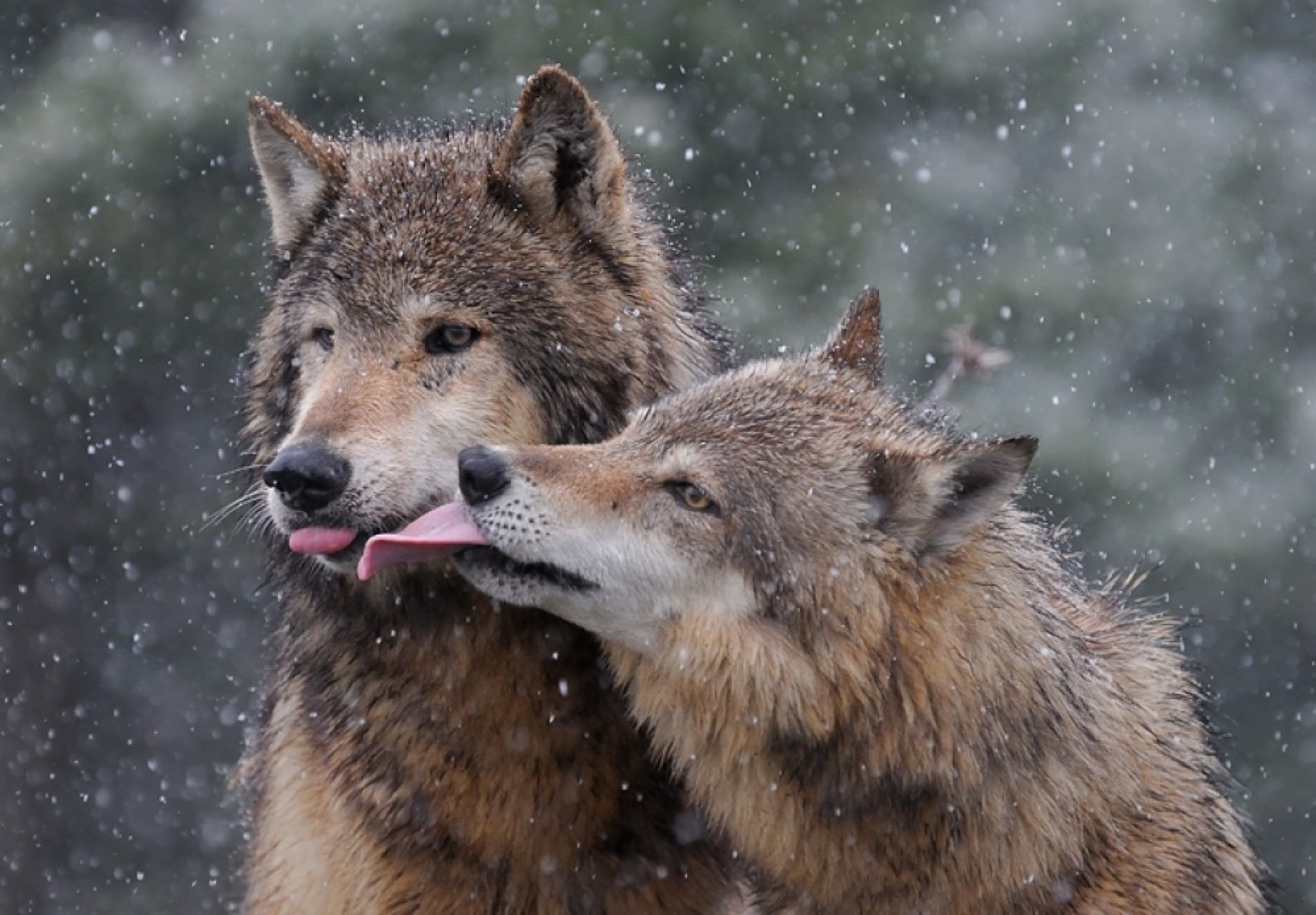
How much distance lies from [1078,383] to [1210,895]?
596 centimetres

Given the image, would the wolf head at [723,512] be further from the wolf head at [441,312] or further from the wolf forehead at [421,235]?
the wolf forehead at [421,235]

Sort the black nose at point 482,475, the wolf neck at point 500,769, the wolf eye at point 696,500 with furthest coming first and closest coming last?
the wolf neck at point 500,769
the wolf eye at point 696,500
the black nose at point 482,475

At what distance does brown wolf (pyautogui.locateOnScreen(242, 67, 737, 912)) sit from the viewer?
4156mm

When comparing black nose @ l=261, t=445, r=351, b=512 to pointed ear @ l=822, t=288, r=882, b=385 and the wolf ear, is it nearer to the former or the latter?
the wolf ear

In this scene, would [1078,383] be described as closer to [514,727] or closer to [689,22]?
[689,22]

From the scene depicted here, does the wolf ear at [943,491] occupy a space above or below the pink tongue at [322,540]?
above

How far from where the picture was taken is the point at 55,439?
11297 millimetres

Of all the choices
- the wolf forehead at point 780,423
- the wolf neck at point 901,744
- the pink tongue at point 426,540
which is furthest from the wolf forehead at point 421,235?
the wolf neck at point 901,744

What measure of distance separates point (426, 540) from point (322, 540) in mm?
294

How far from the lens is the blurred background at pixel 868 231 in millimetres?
9844

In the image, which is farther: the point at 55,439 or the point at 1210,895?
the point at 55,439

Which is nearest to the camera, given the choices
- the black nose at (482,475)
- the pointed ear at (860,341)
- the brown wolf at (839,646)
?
the black nose at (482,475)

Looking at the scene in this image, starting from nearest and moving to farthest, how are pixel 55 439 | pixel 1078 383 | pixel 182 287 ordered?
pixel 1078 383
pixel 182 287
pixel 55 439

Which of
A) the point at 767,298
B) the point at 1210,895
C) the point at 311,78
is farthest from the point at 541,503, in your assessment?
the point at 311,78
